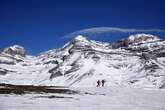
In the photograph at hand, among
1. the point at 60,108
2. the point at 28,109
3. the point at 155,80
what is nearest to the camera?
the point at 28,109

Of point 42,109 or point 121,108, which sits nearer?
point 42,109

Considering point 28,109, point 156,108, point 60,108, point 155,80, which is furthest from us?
point 155,80

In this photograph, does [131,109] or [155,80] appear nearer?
[131,109]

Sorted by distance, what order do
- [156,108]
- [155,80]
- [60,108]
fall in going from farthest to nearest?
[155,80], [156,108], [60,108]

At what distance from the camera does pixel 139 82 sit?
198 metres

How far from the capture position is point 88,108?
20.7 meters

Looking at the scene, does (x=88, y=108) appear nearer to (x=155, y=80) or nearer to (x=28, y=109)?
(x=28, y=109)

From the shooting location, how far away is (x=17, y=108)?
62.4 feet

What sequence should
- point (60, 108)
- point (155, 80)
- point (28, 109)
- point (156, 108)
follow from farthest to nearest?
point (155, 80) < point (156, 108) < point (60, 108) < point (28, 109)

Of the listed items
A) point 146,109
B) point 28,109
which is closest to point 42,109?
point 28,109

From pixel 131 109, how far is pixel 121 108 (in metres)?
0.88

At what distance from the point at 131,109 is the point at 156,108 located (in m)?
2.80

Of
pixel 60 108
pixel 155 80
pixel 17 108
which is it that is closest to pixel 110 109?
pixel 60 108

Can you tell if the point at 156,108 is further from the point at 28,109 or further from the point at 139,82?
the point at 139,82
